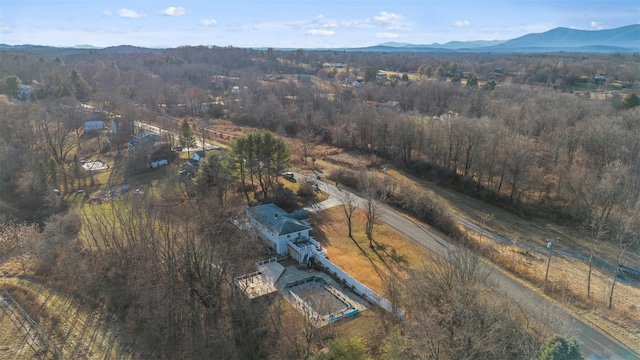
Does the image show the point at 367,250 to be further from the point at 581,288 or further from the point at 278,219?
the point at 581,288

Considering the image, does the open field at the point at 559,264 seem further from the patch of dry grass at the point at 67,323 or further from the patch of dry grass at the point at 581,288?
the patch of dry grass at the point at 67,323

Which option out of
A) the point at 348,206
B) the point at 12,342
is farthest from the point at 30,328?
the point at 348,206

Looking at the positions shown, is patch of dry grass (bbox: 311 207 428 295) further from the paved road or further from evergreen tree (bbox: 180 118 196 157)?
evergreen tree (bbox: 180 118 196 157)

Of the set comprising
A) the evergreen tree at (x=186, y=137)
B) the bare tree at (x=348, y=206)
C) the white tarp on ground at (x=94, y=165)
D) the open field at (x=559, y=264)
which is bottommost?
the open field at (x=559, y=264)

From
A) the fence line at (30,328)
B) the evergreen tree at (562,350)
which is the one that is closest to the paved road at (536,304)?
the evergreen tree at (562,350)

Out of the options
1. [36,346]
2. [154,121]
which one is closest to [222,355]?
[36,346]

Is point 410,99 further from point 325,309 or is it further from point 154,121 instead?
point 325,309

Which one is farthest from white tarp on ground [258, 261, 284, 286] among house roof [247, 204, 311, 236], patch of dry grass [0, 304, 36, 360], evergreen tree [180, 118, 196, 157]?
evergreen tree [180, 118, 196, 157]
